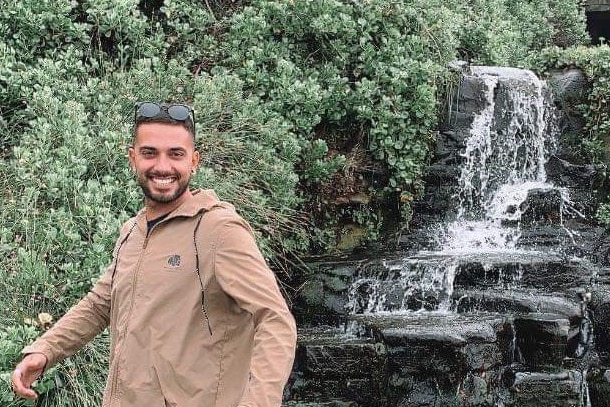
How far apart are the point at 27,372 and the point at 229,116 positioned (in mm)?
5063

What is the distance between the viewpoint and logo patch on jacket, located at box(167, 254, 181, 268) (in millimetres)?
1863

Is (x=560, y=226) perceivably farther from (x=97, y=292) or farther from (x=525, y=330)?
(x=97, y=292)

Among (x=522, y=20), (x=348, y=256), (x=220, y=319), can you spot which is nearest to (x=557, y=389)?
(x=348, y=256)

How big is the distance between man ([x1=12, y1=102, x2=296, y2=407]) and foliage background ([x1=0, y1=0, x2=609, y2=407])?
2.02m

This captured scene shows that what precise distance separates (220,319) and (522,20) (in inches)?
523

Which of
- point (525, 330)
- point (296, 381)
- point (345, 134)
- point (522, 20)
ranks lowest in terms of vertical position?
point (296, 381)

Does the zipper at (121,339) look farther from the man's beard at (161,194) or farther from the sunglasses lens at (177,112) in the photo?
the sunglasses lens at (177,112)

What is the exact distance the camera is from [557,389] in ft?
18.6

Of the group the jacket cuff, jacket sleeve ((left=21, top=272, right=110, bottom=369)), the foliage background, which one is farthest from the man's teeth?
the foliage background

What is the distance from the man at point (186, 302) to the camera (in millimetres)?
1730

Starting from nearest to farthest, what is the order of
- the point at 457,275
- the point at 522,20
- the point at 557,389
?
the point at 557,389, the point at 457,275, the point at 522,20

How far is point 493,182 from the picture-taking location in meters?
9.62

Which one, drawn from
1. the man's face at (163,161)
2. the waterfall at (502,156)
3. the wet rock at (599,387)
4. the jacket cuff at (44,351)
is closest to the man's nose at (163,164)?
the man's face at (163,161)

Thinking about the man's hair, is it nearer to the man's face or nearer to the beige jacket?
the man's face
